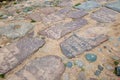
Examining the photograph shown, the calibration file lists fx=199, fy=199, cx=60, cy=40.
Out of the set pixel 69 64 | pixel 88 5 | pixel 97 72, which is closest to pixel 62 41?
pixel 69 64

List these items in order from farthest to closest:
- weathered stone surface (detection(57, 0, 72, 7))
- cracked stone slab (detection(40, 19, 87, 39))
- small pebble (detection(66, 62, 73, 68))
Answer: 1. weathered stone surface (detection(57, 0, 72, 7))
2. cracked stone slab (detection(40, 19, 87, 39))
3. small pebble (detection(66, 62, 73, 68))

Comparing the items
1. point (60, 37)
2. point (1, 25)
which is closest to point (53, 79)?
point (60, 37)

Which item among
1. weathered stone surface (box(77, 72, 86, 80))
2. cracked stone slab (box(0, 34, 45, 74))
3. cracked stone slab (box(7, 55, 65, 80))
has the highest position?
cracked stone slab (box(0, 34, 45, 74))

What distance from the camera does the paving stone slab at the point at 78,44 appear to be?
2.33 meters

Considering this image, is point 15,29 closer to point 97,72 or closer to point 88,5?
point 88,5

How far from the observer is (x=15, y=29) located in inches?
112

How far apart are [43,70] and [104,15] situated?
1350 millimetres

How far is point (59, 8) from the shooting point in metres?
3.34

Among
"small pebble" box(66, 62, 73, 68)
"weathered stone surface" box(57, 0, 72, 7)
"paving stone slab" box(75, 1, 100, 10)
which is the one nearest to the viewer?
"small pebble" box(66, 62, 73, 68)

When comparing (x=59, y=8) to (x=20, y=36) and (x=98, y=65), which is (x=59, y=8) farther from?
(x=98, y=65)

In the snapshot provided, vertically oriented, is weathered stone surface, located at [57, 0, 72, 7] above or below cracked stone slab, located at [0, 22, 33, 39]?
above

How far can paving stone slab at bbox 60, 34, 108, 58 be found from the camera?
2.33 m

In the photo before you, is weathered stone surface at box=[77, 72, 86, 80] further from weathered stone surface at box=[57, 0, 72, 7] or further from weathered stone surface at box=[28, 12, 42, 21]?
weathered stone surface at box=[57, 0, 72, 7]

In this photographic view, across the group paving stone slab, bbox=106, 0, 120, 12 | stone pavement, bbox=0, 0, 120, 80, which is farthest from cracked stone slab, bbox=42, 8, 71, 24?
paving stone slab, bbox=106, 0, 120, 12
